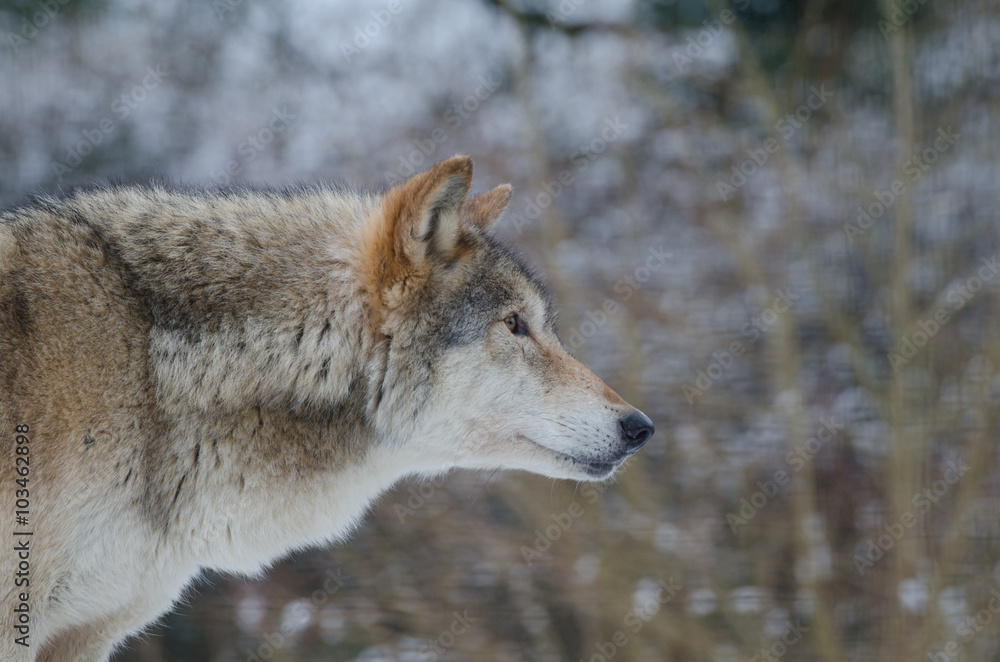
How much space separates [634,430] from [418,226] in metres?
0.96

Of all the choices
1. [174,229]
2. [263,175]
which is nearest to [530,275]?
[174,229]

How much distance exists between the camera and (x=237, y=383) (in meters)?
2.37

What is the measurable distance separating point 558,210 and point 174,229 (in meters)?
4.70

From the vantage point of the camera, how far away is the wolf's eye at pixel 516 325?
8.88 feet

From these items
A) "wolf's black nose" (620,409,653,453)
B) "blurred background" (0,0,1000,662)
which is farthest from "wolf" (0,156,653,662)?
"blurred background" (0,0,1000,662)

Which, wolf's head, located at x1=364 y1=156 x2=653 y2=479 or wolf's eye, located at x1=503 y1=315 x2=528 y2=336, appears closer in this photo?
wolf's head, located at x1=364 y1=156 x2=653 y2=479

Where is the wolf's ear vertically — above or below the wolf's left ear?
below

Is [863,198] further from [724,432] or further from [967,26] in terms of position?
[724,432]

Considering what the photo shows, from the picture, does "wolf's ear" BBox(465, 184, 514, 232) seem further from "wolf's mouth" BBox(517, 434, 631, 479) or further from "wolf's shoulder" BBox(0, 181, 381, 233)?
"wolf's mouth" BBox(517, 434, 631, 479)

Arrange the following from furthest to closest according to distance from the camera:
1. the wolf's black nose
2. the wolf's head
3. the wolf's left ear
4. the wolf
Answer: the wolf's black nose
the wolf's head
the wolf's left ear
the wolf

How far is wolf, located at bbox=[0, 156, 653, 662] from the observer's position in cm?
212

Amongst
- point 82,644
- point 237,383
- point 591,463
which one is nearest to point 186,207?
point 237,383

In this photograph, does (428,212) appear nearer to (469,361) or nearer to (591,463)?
(469,361)

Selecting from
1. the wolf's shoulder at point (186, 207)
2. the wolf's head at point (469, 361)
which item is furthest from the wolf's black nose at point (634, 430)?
the wolf's shoulder at point (186, 207)
